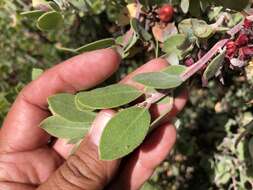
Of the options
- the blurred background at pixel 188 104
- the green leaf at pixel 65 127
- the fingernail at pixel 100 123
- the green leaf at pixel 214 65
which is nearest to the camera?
the green leaf at pixel 214 65

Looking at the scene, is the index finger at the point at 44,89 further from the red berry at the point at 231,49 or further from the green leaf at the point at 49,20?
the red berry at the point at 231,49

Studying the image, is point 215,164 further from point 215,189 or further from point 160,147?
point 160,147

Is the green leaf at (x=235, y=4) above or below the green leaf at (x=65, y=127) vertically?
above

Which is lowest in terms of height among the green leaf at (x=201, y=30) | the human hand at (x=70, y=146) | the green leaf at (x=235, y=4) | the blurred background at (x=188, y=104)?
the blurred background at (x=188, y=104)

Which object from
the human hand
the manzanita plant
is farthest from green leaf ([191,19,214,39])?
the human hand

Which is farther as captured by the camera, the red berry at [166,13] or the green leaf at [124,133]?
the red berry at [166,13]

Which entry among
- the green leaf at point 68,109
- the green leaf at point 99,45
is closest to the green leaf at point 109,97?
the green leaf at point 68,109

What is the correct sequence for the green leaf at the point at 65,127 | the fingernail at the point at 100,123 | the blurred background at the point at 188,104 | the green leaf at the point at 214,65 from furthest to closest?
the blurred background at the point at 188,104, the green leaf at the point at 65,127, the fingernail at the point at 100,123, the green leaf at the point at 214,65
